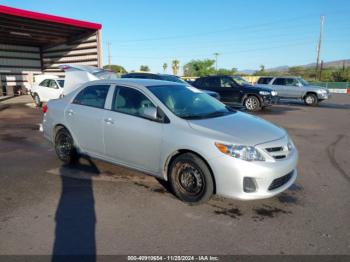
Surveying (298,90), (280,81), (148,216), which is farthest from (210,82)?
(148,216)

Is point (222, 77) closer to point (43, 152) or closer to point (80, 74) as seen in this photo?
point (80, 74)

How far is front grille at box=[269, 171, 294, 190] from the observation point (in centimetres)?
379

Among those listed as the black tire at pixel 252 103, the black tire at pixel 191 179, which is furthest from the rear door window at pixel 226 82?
the black tire at pixel 191 179

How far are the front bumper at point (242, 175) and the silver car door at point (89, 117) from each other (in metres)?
2.14

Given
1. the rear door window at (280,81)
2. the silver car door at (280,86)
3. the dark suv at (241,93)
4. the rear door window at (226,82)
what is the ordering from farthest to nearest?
the rear door window at (280,81) → the silver car door at (280,86) → the rear door window at (226,82) → the dark suv at (241,93)

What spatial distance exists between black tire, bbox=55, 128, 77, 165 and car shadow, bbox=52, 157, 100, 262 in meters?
0.69

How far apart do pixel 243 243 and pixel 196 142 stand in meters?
1.30

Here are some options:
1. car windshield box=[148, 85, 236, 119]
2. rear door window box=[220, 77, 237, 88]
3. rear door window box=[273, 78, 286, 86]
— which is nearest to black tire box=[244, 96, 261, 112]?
rear door window box=[220, 77, 237, 88]

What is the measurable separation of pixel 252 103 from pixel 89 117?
36.2ft

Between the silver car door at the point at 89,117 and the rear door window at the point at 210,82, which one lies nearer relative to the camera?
the silver car door at the point at 89,117

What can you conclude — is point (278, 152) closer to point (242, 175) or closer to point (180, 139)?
point (242, 175)

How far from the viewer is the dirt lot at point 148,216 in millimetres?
3102

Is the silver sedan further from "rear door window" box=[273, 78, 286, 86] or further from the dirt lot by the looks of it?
"rear door window" box=[273, 78, 286, 86]

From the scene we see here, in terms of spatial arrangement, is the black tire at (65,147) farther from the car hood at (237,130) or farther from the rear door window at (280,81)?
the rear door window at (280,81)
